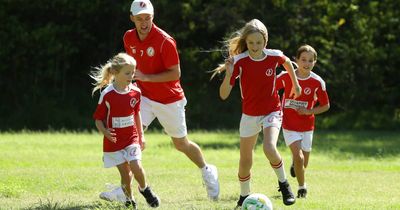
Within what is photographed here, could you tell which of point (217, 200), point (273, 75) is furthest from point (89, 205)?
point (273, 75)

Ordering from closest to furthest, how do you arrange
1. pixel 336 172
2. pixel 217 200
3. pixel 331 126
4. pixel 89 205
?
pixel 89 205 → pixel 217 200 → pixel 336 172 → pixel 331 126

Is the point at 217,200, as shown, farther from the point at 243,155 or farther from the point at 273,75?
the point at 273,75

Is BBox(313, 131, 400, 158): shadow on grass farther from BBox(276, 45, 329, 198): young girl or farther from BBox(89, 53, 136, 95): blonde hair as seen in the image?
BBox(89, 53, 136, 95): blonde hair

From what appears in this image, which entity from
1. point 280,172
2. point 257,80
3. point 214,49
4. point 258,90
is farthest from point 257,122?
point 214,49

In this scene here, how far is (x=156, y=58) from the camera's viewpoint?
8789 millimetres

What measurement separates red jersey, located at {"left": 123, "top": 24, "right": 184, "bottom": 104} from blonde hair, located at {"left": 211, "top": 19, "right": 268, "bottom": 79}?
568 mm

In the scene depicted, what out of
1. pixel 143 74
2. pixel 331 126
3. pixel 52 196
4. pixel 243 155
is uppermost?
pixel 143 74

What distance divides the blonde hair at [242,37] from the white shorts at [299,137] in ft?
4.98

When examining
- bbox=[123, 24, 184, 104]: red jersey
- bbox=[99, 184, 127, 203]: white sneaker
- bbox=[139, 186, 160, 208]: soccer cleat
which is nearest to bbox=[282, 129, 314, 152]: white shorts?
bbox=[123, 24, 184, 104]: red jersey

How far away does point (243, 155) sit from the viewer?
28.4 feet

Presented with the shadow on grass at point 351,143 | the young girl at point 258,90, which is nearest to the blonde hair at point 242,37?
the young girl at point 258,90

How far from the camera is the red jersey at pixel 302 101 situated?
9734 mm

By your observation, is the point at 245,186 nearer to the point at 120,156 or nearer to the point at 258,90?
the point at 258,90

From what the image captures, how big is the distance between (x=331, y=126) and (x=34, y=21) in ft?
28.9
